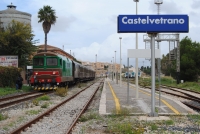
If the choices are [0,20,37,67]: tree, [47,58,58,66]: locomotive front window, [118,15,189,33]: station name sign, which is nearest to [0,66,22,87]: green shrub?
[47,58,58,66]: locomotive front window

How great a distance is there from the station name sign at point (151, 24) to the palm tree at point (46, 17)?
40390 mm

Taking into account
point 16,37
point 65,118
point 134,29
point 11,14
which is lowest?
point 65,118

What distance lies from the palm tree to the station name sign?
4039cm

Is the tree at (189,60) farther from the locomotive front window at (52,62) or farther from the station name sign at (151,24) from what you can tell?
the station name sign at (151,24)

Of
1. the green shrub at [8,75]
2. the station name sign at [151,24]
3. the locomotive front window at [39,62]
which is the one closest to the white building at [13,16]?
the green shrub at [8,75]

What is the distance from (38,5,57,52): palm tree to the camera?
5172 cm

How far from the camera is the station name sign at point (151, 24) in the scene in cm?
1237

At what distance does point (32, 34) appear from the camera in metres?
44.4

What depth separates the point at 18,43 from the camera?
139 feet

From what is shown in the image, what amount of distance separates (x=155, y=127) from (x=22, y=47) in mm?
34439

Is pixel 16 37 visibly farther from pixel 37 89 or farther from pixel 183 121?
pixel 183 121

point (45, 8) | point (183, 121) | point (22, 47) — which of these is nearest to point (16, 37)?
point (22, 47)

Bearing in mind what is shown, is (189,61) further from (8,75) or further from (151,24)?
(151,24)

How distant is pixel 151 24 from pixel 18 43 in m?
32.3
